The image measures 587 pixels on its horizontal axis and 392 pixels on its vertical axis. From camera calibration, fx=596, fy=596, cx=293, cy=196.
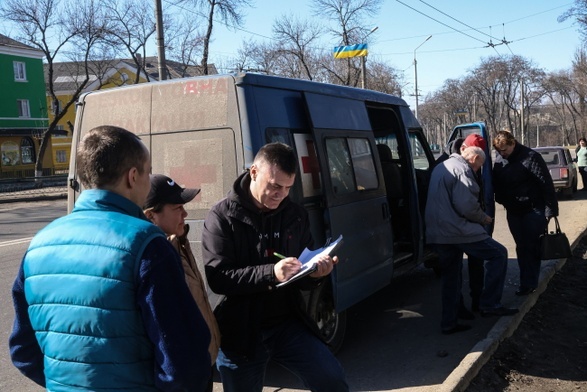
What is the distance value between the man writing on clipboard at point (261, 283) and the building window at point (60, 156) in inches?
2409

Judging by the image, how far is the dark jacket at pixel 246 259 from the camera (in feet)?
9.38

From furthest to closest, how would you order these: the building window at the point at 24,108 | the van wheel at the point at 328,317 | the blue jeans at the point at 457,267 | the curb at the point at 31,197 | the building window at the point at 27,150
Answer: the building window at the point at 24,108
the building window at the point at 27,150
the curb at the point at 31,197
the blue jeans at the point at 457,267
the van wheel at the point at 328,317

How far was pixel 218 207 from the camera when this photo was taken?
9.89 ft

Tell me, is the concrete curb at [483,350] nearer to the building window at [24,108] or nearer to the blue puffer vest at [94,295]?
the blue puffer vest at [94,295]

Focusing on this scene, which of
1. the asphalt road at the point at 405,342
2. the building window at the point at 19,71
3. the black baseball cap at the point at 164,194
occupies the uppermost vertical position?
the building window at the point at 19,71

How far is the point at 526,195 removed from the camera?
6.51 m

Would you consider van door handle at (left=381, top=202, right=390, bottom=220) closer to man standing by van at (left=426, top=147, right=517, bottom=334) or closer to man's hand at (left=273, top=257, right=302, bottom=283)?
man standing by van at (left=426, top=147, right=517, bottom=334)

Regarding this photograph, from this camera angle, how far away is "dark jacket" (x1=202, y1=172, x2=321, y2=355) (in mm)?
2859

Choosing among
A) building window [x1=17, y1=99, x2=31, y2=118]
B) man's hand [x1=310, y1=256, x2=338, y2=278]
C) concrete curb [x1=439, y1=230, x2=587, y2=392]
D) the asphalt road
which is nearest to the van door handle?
the asphalt road

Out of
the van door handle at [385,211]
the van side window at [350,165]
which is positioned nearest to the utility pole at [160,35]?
the van side window at [350,165]

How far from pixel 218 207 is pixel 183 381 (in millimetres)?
1319

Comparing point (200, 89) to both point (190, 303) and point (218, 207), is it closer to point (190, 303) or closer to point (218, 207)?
point (218, 207)

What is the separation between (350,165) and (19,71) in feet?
162

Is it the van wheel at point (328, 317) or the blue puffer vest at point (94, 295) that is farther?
the van wheel at point (328, 317)
